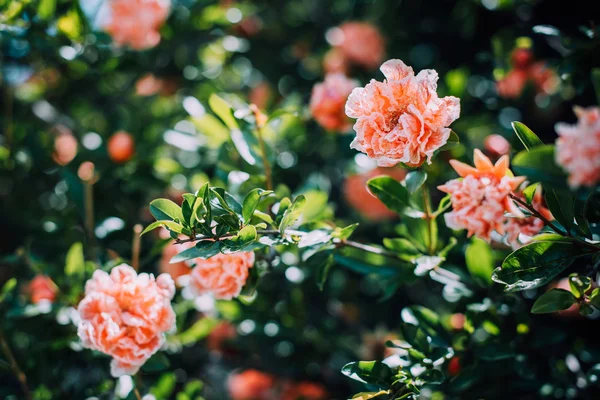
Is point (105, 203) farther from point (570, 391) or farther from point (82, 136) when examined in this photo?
point (570, 391)

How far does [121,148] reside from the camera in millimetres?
1451

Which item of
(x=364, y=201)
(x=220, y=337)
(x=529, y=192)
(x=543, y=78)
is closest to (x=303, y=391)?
(x=220, y=337)

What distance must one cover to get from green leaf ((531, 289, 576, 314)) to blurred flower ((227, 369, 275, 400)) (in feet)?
2.94

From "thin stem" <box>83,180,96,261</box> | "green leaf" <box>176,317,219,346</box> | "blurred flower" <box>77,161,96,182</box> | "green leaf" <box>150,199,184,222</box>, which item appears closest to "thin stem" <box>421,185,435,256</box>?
"green leaf" <box>150,199,184,222</box>

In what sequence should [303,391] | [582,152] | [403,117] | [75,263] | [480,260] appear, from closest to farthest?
[582,152] → [403,117] → [480,260] → [75,263] → [303,391]

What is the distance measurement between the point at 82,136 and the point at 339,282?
0.91m

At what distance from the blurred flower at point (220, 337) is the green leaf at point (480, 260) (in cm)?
78

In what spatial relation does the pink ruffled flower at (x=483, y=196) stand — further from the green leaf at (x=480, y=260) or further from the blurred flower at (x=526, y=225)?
the green leaf at (x=480, y=260)

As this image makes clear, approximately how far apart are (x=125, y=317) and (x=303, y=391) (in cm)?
70

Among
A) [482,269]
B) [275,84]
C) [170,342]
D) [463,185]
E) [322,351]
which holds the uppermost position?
[463,185]

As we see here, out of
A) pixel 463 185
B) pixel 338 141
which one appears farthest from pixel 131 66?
pixel 463 185

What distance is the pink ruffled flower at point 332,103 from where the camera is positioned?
1.25m

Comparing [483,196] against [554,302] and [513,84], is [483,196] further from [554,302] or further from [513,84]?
[513,84]

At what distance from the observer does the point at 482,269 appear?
989mm
